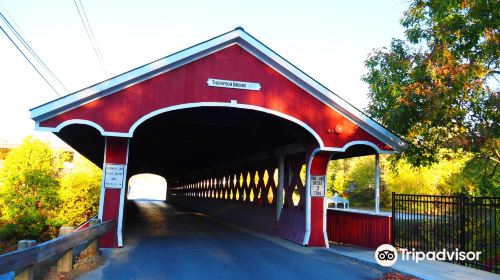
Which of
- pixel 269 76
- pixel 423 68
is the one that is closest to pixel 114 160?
pixel 269 76

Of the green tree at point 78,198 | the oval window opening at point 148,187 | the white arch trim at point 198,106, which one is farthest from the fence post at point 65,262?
the oval window opening at point 148,187

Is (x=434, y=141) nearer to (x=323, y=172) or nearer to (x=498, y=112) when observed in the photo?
(x=498, y=112)

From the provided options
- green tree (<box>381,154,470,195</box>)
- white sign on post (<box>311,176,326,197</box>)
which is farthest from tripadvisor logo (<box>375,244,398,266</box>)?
green tree (<box>381,154,470,195</box>)

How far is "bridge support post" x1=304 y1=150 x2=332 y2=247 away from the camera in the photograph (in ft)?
40.1

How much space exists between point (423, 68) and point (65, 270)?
34.5 feet

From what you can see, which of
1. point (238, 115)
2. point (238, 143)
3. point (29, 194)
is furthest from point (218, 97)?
point (29, 194)

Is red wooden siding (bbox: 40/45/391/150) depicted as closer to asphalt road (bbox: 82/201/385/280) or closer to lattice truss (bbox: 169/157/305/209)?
lattice truss (bbox: 169/157/305/209)

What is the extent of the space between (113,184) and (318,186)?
5545mm

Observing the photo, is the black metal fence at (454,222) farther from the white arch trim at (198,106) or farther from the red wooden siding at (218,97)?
the red wooden siding at (218,97)

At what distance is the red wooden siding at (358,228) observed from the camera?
11.7 meters

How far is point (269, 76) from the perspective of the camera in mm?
12156

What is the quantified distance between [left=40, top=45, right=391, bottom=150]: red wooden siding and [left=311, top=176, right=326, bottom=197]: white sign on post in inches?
40.3

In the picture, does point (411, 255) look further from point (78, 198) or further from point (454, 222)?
point (78, 198)

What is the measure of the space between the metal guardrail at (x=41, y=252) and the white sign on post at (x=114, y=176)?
194 cm
